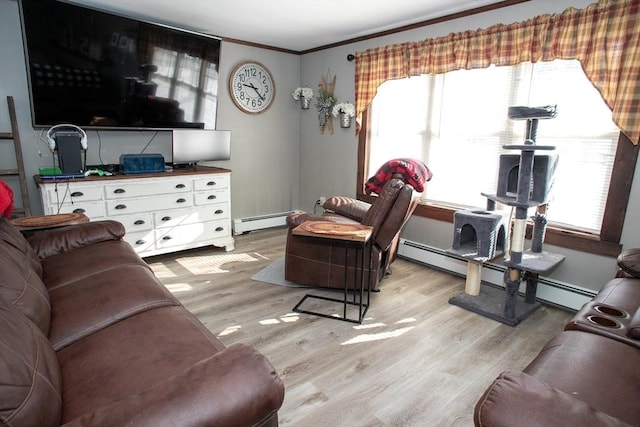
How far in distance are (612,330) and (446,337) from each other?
103cm

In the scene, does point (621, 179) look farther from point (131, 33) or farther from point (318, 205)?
point (131, 33)

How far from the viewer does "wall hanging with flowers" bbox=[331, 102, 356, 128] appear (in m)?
4.14

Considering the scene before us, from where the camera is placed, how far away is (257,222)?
4.69 meters

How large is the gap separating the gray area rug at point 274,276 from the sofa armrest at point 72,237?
120 cm

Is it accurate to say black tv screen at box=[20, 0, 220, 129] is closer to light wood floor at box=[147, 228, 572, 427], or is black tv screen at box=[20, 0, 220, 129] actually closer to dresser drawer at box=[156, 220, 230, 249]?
dresser drawer at box=[156, 220, 230, 249]

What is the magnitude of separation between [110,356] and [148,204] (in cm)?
240

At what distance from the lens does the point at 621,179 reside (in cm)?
241

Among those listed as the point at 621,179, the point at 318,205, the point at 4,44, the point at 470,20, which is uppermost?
the point at 470,20

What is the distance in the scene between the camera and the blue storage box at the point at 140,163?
132 inches

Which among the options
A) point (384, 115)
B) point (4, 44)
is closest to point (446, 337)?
point (384, 115)

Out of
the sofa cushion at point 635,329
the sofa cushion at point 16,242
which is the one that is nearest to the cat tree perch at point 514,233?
the sofa cushion at point 635,329

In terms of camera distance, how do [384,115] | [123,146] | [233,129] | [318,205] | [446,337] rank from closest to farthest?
1. [446,337]
2. [123,146]
3. [384,115]
4. [233,129]
5. [318,205]

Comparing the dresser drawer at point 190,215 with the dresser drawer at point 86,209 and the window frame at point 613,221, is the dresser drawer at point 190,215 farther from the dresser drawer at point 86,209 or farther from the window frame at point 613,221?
the window frame at point 613,221

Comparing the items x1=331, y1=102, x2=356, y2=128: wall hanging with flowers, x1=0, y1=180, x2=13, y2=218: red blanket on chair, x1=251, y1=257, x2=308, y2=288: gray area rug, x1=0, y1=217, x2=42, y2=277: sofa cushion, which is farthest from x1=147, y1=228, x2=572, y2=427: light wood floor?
x1=331, y1=102, x2=356, y2=128: wall hanging with flowers
